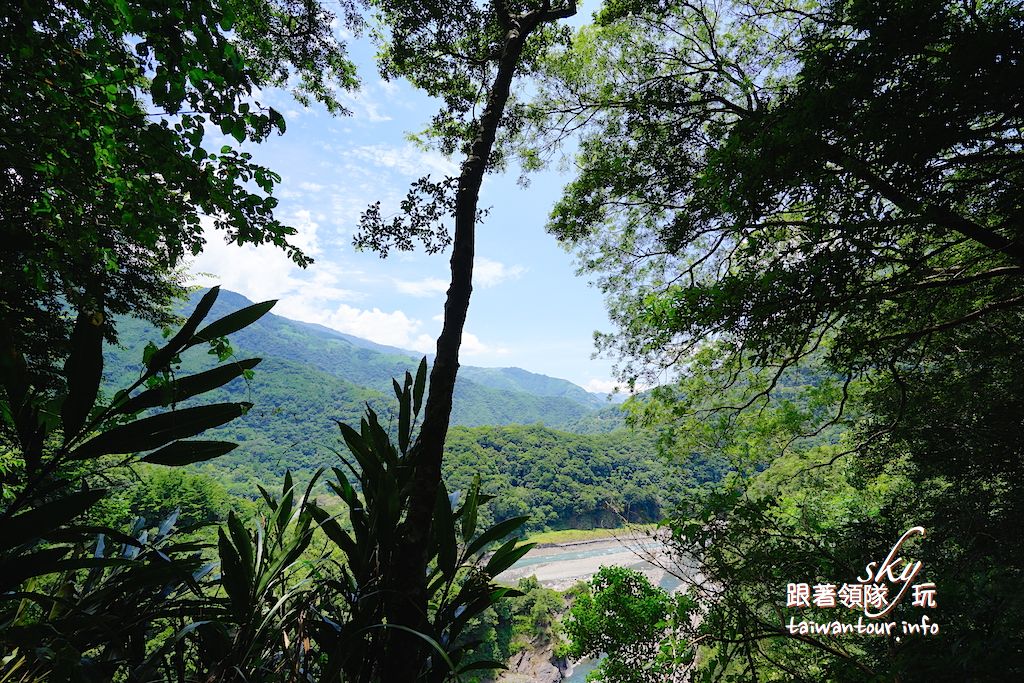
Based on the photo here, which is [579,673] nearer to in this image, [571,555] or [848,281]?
[571,555]

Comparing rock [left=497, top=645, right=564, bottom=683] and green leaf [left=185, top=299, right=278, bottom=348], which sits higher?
green leaf [left=185, top=299, right=278, bottom=348]

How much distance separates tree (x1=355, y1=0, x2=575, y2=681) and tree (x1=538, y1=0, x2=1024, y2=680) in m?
1.51

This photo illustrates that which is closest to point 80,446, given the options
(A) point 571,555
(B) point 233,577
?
(B) point 233,577

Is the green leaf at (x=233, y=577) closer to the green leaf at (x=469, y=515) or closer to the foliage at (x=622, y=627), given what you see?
the green leaf at (x=469, y=515)

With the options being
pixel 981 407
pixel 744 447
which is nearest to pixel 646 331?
pixel 744 447

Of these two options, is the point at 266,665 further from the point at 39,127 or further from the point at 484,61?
the point at 484,61

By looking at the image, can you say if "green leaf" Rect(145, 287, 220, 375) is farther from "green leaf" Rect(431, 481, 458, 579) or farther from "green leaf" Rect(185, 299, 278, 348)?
"green leaf" Rect(431, 481, 458, 579)

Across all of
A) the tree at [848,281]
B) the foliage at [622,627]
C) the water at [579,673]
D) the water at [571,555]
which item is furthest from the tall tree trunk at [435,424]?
the water at [571,555]

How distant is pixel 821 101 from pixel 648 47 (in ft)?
11.0

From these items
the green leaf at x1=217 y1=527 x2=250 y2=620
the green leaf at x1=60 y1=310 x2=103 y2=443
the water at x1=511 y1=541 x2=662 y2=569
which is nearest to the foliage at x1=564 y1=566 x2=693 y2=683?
the green leaf at x1=217 y1=527 x2=250 y2=620

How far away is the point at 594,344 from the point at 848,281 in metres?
2.61

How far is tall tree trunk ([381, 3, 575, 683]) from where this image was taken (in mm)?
1106

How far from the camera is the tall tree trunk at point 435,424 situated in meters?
1.11

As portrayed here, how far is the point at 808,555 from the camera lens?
3027mm
